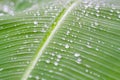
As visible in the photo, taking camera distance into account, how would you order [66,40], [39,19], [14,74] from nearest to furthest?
[14,74] < [66,40] < [39,19]

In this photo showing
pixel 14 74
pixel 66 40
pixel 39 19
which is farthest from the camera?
pixel 39 19

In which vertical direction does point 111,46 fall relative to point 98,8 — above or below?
below

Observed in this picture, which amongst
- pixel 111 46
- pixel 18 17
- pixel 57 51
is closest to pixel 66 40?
pixel 57 51

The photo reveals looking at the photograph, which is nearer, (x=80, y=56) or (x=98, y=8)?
(x=80, y=56)

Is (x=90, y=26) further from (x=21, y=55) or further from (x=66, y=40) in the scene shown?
(x=21, y=55)

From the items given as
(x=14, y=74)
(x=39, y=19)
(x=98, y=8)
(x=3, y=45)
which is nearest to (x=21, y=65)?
(x=14, y=74)

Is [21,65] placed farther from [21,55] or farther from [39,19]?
[39,19]
